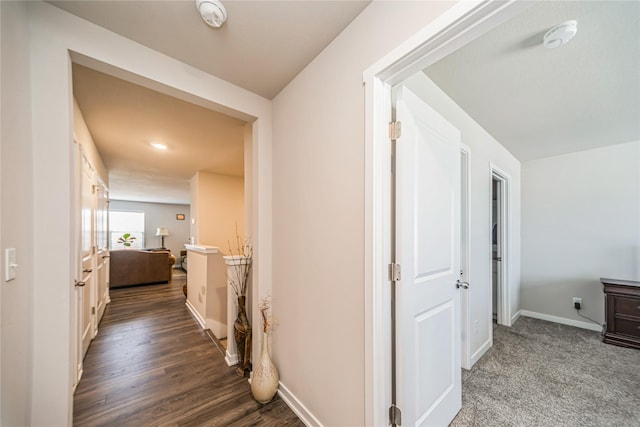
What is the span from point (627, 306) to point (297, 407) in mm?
3829

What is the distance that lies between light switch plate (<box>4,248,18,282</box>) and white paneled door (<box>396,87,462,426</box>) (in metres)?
1.66

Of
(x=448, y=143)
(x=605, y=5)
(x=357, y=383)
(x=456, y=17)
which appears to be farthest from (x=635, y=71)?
(x=357, y=383)

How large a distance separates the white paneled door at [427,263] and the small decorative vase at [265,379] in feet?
3.34

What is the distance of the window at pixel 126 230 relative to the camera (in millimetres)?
8039

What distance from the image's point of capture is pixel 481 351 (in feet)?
7.93

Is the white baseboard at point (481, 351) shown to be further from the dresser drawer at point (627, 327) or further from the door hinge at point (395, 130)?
the door hinge at point (395, 130)

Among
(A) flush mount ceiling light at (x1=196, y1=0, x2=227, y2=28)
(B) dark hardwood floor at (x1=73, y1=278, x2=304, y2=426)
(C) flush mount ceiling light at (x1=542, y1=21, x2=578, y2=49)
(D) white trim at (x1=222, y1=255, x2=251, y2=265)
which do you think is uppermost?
(A) flush mount ceiling light at (x1=196, y1=0, x2=227, y2=28)

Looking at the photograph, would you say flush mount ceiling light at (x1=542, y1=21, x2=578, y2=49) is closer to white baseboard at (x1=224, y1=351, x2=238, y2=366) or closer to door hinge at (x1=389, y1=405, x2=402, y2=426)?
door hinge at (x1=389, y1=405, x2=402, y2=426)

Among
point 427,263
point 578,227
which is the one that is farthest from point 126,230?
point 578,227

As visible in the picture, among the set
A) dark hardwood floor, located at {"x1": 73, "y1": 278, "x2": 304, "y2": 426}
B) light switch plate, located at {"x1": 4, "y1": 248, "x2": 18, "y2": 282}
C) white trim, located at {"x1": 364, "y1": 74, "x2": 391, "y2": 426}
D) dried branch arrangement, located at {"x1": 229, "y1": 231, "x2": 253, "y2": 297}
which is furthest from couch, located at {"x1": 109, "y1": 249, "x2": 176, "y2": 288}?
white trim, located at {"x1": 364, "y1": 74, "x2": 391, "y2": 426}

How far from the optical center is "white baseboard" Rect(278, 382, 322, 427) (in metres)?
1.52

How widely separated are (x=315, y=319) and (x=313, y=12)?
1790 millimetres

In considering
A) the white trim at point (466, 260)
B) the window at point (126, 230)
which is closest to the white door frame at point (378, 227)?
the white trim at point (466, 260)

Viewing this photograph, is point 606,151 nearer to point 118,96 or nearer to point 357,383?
point 357,383
